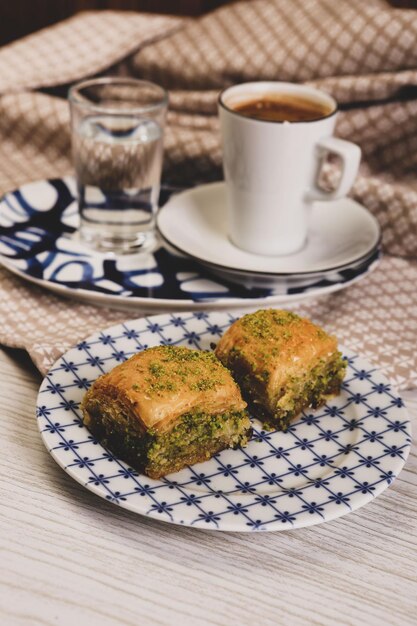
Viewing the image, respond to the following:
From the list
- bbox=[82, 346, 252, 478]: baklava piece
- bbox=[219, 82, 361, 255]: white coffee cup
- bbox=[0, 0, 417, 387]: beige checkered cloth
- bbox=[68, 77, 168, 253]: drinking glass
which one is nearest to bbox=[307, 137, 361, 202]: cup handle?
bbox=[219, 82, 361, 255]: white coffee cup

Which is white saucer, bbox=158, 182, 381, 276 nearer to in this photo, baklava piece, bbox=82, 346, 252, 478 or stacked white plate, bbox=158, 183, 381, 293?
stacked white plate, bbox=158, 183, 381, 293

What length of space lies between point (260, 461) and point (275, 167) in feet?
1.47

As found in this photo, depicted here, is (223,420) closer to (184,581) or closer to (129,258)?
(184,581)

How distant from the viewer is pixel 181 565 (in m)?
0.70

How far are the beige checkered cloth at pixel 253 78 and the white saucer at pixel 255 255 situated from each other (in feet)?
0.17

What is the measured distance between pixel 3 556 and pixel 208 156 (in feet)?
2.67

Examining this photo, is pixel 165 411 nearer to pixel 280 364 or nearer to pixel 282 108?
pixel 280 364

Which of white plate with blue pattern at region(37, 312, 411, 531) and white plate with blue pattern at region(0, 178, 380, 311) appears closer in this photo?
white plate with blue pattern at region(37, 312, 411, 531)

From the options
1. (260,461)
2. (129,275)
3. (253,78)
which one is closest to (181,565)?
(260,461)

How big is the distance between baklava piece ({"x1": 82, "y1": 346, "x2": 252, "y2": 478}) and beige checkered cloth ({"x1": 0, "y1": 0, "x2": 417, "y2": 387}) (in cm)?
27

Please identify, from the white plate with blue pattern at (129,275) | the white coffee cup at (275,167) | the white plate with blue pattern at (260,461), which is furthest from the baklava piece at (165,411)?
the white coffee cup at (275,167)

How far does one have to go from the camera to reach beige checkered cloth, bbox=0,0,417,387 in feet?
3.62

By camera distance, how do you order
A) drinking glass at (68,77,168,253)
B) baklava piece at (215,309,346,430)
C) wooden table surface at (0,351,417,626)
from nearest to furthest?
wooden table surface at (0,351,417,626) < baklava piece at (215,309,346,430) < drinking glass at (68,77,168,253)

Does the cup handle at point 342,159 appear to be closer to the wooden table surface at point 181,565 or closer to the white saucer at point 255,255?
the white saucer at point 255,255
